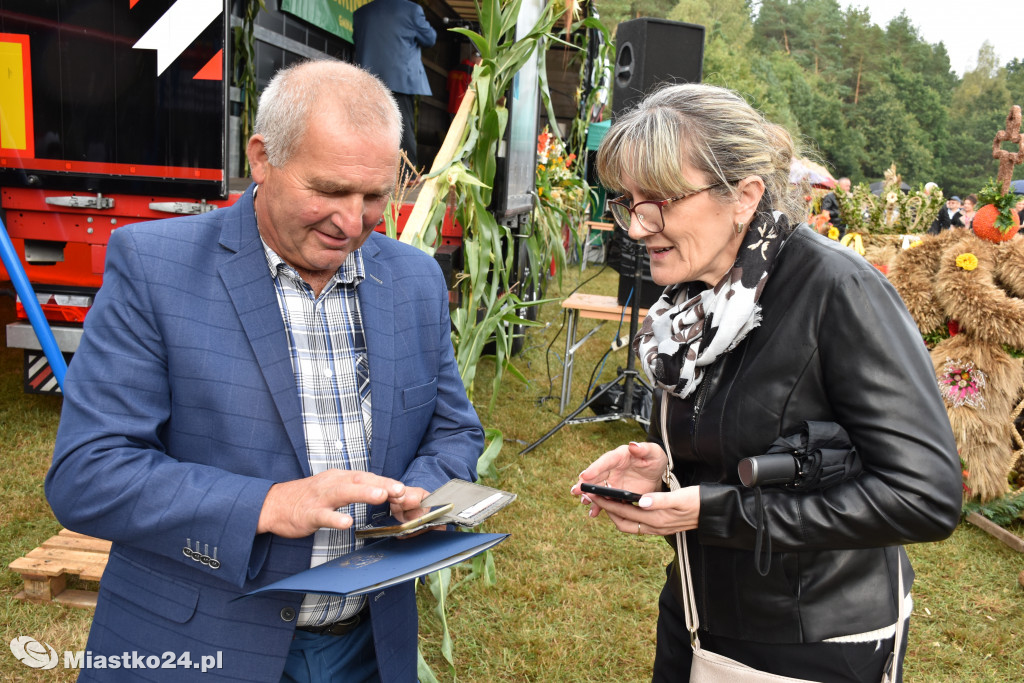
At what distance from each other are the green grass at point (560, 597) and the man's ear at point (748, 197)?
2.01 m

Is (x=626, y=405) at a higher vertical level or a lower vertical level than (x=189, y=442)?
lower

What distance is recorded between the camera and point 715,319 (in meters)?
1.42

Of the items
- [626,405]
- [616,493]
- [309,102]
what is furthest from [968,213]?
[309,102]

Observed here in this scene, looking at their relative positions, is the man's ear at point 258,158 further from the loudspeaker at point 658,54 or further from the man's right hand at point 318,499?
the loudspeaker at point 658,54

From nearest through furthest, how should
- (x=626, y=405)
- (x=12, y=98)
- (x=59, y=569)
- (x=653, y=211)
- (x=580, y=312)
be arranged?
(x=653, y=211) → (x=59, y=569) → (x=12, y=98) → (x=626, y=405) → (x=580, y=312)

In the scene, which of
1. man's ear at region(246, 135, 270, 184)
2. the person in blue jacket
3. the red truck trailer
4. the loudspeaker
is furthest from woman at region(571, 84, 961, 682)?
the person in blue jacket

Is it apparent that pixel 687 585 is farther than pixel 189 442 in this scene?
Yes

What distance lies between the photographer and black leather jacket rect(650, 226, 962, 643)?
4.17ft

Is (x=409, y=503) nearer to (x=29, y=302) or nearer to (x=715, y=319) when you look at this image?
(x=715, y=319)

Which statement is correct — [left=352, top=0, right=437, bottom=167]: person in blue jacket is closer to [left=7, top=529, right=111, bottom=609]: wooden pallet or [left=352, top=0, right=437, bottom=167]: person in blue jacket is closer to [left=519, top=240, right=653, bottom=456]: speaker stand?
[left=519, top=240, right=653, bottom=456]: speaker stand

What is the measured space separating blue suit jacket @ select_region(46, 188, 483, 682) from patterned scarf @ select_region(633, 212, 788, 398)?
1.71ft

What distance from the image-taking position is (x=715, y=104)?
146cm

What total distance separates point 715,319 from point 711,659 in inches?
25.0

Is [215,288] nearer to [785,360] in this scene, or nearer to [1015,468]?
[785,360]
